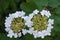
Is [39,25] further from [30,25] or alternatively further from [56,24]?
[56,24]

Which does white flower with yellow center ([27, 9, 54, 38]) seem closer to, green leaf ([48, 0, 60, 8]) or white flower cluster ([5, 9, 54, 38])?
white flower cluster ([5, 9, 54, 38])

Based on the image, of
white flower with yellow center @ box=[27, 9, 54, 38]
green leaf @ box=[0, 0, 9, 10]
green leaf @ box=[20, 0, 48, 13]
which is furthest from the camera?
green leaf @ box=[0, 0, 9, 10]

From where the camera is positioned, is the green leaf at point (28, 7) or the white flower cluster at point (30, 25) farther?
the green leaf at point (28, 7)

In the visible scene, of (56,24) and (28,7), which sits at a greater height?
(28,7)

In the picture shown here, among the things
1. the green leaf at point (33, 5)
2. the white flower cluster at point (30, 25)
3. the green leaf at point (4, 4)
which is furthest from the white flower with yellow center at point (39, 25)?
the green leaf at point (4, 4)

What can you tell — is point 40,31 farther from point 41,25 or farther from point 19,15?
point 19,15

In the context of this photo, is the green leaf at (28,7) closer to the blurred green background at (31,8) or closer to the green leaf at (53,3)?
the blurred green background at (31,8)

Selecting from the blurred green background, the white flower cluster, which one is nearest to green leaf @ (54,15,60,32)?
the blurred green background

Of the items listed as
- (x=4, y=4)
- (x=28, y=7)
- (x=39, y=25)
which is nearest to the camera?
(x=39, y=25)

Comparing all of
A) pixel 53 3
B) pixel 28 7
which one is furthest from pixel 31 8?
pixel 53 3

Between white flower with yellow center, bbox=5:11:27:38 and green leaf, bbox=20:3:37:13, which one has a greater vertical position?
green leaf, bbox=20:3:37:13
